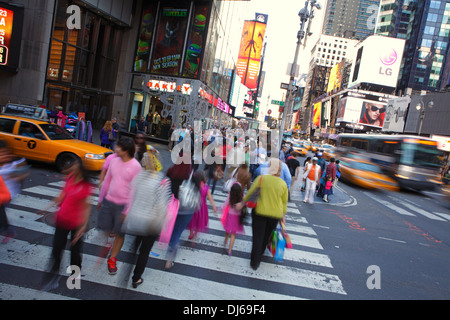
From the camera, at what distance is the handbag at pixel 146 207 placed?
157 inches

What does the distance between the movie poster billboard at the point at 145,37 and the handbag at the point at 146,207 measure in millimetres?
24673

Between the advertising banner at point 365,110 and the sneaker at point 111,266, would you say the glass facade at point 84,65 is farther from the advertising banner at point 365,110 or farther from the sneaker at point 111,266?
the advertising banner at point 365,110

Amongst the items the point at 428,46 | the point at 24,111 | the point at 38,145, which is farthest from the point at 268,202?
the point at 428,46

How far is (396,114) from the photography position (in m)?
63.7

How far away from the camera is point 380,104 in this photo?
8406 centimetres

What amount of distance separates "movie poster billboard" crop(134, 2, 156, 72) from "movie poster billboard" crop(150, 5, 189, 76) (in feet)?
2.23

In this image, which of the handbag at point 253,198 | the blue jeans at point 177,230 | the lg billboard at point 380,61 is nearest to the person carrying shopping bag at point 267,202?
the handbag at point 253,198

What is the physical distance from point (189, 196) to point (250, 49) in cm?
8039

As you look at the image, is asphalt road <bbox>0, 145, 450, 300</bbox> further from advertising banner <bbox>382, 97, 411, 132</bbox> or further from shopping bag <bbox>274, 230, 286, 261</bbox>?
advertising banner <bbox>382, 97, 411, 132</bbox>

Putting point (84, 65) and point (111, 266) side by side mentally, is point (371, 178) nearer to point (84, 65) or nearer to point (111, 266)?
point (111, 266)

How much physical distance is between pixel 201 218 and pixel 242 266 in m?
1.19

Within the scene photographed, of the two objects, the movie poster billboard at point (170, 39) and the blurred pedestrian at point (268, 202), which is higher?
the movie poster billboard at point (170, 39)
